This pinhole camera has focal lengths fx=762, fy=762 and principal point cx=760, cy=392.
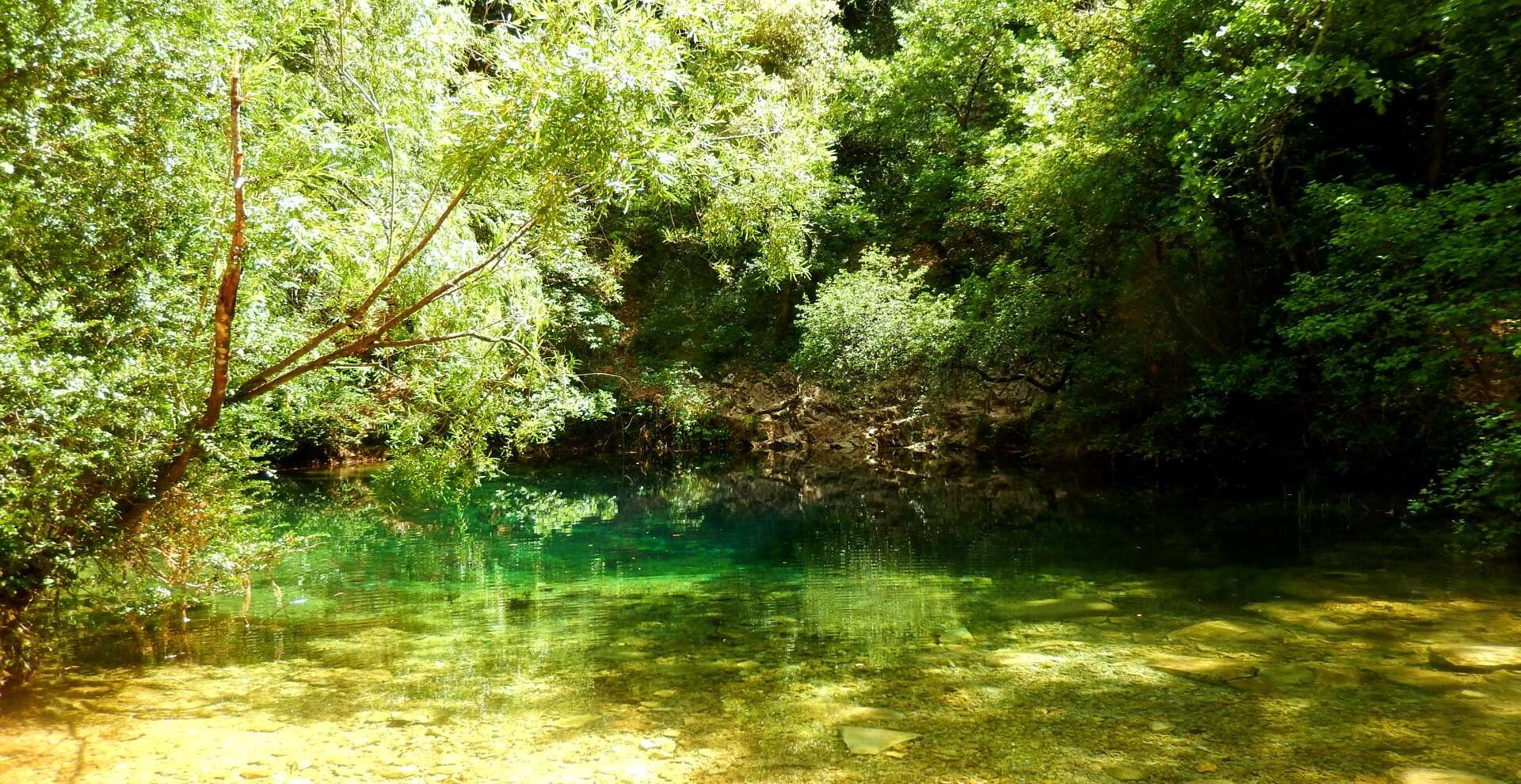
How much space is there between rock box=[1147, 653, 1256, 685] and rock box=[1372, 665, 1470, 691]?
25.8 inches

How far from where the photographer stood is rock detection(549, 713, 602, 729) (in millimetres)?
4020

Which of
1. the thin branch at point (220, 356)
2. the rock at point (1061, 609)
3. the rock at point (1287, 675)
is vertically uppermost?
the thin branch at point (220, 356)

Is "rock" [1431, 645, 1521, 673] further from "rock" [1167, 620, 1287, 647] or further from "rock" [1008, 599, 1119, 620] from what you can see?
"rock" [1008, 599, 1119, 620]

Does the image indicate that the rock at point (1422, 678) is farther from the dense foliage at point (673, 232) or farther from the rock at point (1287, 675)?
the dense foliage at point (673, 232)

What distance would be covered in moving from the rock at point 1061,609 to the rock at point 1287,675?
1.49m

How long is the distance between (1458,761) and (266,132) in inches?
348

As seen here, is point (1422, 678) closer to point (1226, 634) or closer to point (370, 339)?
point (1226, 634)

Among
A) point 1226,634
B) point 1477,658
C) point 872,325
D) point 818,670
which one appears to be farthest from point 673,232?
point 872,325

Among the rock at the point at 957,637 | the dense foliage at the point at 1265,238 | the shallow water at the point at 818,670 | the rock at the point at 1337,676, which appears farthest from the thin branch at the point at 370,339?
the dense foliage at the point at 1265,238

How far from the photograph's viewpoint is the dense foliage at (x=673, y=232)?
4371 mm

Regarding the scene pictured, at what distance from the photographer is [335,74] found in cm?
1086

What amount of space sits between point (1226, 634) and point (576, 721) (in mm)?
4343

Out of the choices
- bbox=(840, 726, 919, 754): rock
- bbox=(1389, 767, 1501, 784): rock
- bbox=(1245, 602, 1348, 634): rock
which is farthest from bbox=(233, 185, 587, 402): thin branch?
bbox=(1245, 602, 1348, 634): rock

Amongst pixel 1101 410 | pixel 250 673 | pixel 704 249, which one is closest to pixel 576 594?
pixel 250 673
